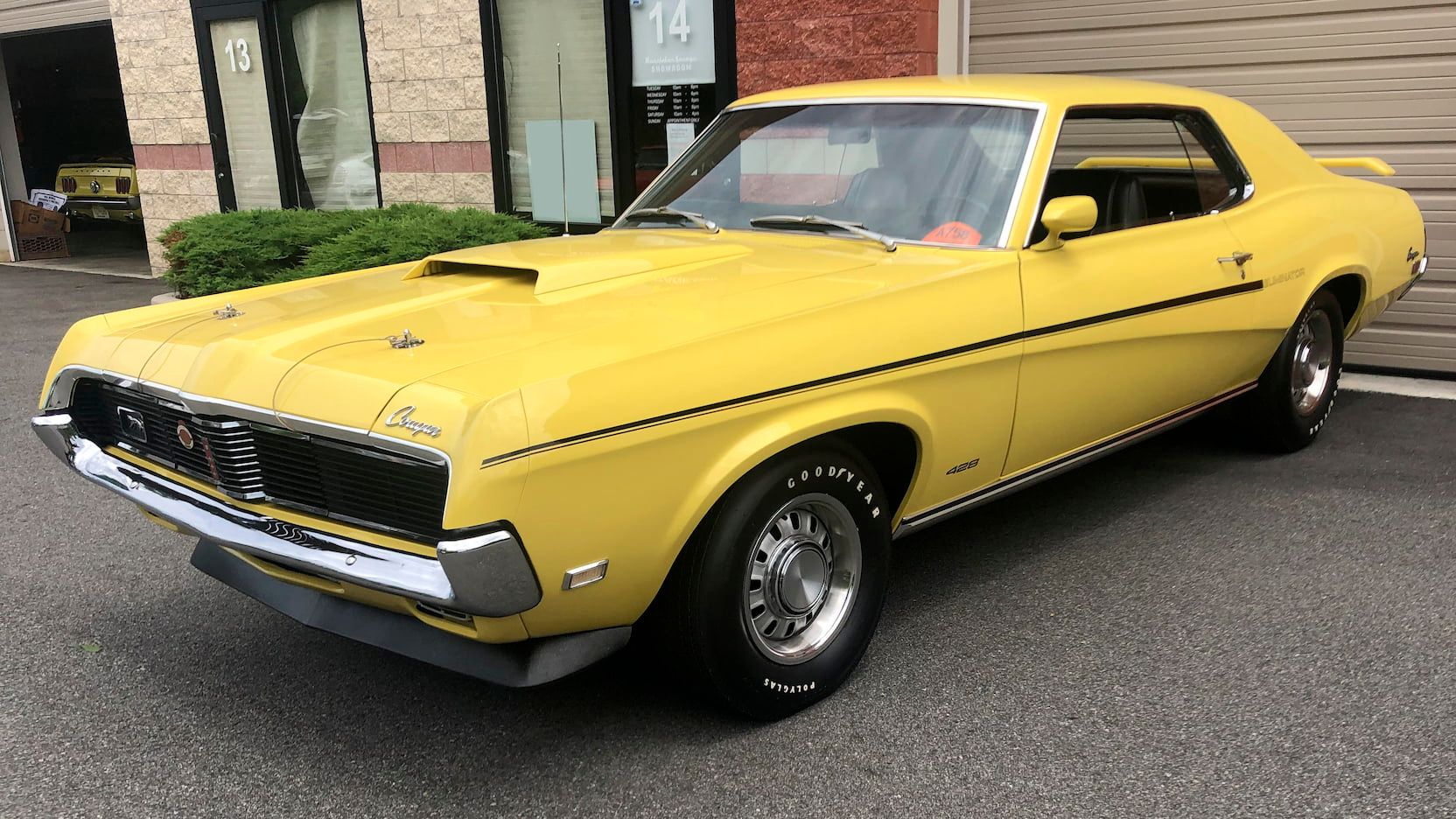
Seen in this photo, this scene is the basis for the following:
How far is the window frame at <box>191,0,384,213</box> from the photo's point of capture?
432 inches

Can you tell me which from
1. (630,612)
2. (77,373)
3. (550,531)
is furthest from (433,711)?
(77,373)

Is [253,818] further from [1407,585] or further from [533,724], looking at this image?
[1407,585]

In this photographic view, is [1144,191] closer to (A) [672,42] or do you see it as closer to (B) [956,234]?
(B) [956,234]

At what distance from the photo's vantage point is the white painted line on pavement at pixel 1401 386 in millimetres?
6004

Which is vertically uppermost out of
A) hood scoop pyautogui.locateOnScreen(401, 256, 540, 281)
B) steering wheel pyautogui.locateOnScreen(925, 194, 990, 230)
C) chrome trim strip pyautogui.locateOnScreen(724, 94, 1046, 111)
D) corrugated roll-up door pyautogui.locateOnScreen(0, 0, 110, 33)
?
corrugated roll-up door pyautogui.locateOnScreen(0, 0, 110, 33)

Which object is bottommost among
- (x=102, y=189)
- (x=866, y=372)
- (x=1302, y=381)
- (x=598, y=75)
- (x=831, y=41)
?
(x=1302, y=381)

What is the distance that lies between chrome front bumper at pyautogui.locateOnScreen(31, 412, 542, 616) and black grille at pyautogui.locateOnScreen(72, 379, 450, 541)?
6 cm

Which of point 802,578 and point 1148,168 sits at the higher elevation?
point 1148,168

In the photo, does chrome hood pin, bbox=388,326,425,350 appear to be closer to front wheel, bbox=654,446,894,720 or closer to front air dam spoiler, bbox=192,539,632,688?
front air dam spoiler, bbox=192,539,632,688

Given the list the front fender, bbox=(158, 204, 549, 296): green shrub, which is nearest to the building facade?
bbox=(158, 204, 549, 296): green shrub

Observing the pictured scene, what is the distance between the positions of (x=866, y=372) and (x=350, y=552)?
1.30 meters

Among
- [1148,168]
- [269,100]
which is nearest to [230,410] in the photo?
[1148,168]

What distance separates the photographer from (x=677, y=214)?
3.98 metres

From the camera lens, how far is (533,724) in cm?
293
